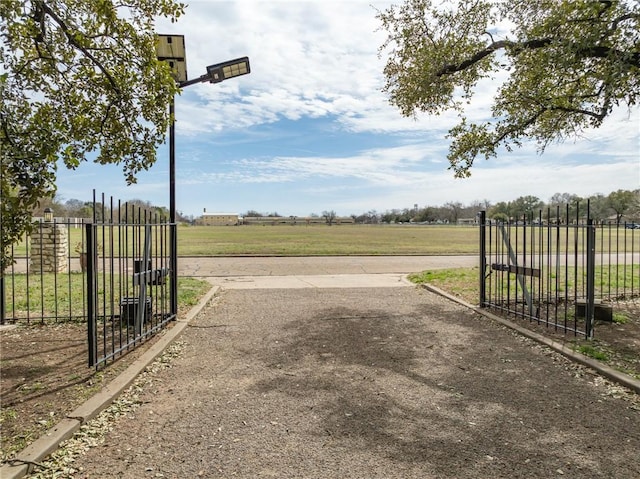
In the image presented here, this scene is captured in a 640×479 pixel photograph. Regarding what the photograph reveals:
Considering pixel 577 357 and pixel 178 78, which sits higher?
pixel 178 78

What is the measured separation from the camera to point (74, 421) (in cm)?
352

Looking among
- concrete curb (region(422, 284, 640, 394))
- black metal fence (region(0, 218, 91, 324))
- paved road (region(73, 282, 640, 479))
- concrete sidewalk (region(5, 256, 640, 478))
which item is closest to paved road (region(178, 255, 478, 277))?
black metal fence (region(0, 218, 91, 324))

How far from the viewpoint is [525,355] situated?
5594 mm

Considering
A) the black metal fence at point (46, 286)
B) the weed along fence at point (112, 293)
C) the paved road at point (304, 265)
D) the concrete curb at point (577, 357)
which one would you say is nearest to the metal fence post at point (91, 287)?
the weed along fence at point (112, 293)

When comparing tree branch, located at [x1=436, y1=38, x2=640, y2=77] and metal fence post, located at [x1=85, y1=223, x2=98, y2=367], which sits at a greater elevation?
tree branch, located at [x1=436, y1=38, x2=640, y2=77]

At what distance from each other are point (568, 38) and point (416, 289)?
20.9 ft

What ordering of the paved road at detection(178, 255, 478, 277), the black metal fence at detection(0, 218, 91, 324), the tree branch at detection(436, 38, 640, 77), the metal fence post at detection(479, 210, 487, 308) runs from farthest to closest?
1. the paved road at detection(178, 255, 478, 277)
2. the metal fence post at detection(479, 210, 487, 308)
3. the black metal fence at detection(0, 218, 91, 324)
4. the tree branch at detection(436, 38, 640, 77)

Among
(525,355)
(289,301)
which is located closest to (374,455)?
(525,355)

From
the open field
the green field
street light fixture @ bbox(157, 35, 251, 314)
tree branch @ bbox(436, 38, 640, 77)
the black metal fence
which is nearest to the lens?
tree branch @ bbox(436, 38, 640, 77)

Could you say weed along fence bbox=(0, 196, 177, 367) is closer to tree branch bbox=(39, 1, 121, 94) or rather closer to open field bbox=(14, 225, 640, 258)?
open field bbox=(14, 225, 640, 258)

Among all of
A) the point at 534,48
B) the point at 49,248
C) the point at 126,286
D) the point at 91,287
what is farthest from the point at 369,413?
the point at 49,248

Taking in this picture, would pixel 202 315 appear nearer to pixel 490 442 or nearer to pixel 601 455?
pixel 490 442

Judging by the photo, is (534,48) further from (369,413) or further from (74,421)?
(74,421)

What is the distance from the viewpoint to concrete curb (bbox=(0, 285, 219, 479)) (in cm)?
288
